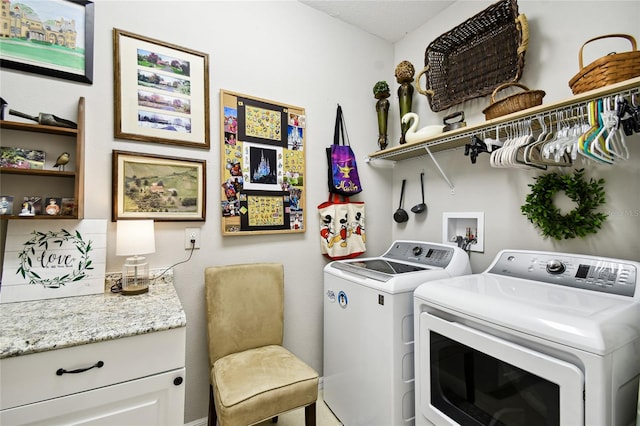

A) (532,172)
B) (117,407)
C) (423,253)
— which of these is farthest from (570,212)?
(117,407)

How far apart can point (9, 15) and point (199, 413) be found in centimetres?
216

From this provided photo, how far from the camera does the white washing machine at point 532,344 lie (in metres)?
0.79

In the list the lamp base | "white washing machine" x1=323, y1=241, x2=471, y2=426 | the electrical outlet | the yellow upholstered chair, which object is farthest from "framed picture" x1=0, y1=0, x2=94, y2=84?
"white washing machine" x1=323, y1=241, x2=471, y2=426

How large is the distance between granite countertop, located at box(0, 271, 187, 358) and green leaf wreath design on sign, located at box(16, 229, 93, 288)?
0.08 metres

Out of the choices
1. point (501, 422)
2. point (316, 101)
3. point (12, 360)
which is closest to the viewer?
point (12, 360)

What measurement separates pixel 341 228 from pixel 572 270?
1.24m

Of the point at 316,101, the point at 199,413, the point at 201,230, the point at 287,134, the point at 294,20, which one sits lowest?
the point at 199,413

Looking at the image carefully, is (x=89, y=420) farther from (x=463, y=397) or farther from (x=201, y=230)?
(x=463, y=397)

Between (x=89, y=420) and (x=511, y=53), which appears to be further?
(x=511, y=53)

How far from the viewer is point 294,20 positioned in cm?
199

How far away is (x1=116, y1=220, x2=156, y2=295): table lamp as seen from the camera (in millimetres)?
1287

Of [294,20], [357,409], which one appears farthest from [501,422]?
[294,20]

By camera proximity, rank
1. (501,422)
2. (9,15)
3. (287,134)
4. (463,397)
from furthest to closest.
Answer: (287,134) < (9,15) < (463,397) < (501,422)

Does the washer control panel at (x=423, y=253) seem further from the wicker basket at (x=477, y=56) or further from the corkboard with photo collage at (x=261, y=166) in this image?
the wicker basket at (x=477, y=56)
